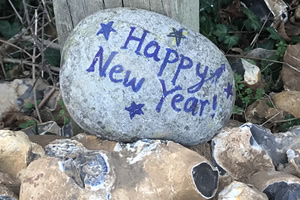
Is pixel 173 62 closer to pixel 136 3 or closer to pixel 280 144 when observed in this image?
pixel 136 3

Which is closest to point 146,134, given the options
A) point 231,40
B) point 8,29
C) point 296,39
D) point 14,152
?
point 14,152

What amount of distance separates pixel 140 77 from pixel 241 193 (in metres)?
0.72

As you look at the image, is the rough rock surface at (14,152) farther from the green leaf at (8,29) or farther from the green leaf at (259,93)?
the green leaf at (8,29)

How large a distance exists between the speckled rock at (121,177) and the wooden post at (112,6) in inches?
31.3

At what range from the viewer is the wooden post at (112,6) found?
227 cm

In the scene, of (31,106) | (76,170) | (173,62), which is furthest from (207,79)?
(31,106)

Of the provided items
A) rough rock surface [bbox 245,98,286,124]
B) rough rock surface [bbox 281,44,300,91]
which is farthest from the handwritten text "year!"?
rough rock surface [bbox 281,44,300,91]

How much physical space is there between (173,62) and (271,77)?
1348 millimetres

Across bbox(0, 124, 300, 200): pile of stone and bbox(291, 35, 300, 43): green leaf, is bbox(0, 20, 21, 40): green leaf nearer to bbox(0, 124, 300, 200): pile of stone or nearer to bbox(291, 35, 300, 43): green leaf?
bbox(0, 124, 300, 200): pile of stone

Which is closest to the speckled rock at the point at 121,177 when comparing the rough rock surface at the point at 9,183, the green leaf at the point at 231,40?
the rough rock surface at the point at 9,183

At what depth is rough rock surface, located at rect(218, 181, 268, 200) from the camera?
5.76 ft

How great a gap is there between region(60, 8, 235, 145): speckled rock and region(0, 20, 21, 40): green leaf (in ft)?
5.62

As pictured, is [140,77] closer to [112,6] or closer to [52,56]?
[112,6]

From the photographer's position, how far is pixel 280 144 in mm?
2330
